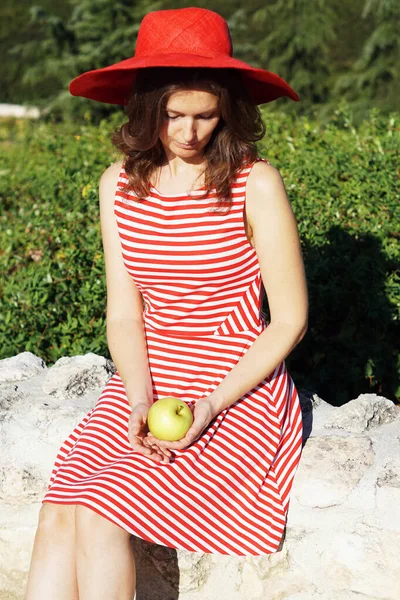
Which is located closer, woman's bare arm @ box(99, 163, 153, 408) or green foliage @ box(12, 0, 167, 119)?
woman's bare arm @ box(99, 163, 153, 408)

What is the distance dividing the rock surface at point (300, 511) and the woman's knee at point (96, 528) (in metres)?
0.39

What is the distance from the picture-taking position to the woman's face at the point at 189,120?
2.39 m

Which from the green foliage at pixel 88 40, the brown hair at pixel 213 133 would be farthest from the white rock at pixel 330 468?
the green foliage at pixel 88 40

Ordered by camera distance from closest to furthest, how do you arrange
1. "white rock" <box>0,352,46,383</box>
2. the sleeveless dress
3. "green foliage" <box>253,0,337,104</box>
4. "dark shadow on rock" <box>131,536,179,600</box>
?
the sleeveless dress → "dark shadow on rock" <box>131,536,179,600</box> → "white rock" <box>0,352,46,383</box> → "green foliage" <box>253,0,337,104</box>

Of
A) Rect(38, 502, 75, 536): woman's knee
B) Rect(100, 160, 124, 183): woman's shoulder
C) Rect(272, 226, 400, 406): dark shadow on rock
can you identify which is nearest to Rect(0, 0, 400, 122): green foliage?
Rect(272, 226, 400, 406): dark shadow on rock

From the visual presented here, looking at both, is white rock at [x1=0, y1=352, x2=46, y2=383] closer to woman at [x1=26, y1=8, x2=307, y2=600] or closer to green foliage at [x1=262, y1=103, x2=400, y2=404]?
woman at [x1=26, y1=8, x2=307, y2=600]

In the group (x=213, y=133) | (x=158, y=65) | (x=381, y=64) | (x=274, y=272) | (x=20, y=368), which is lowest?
(x=381, y=64)

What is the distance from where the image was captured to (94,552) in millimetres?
2127

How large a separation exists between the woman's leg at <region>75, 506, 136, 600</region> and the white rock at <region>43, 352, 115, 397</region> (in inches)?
30.6

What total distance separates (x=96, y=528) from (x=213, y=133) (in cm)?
116

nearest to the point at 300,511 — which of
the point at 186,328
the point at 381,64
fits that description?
the point at 186,328

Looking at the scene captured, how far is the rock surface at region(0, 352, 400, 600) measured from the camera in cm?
231

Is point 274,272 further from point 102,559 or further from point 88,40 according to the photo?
point 88,40

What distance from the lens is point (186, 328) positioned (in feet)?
8.51
